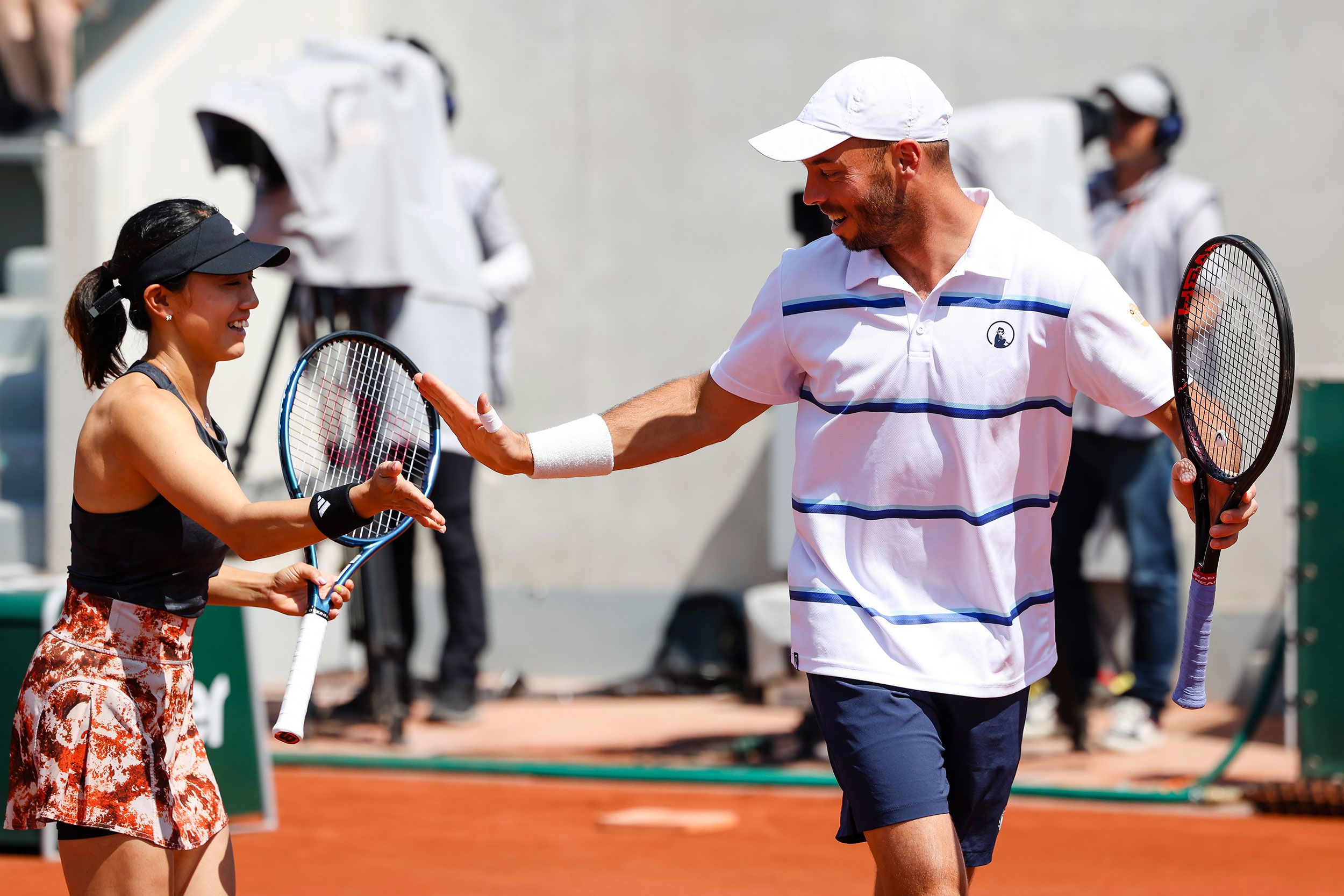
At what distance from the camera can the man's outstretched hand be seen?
321 centimetres

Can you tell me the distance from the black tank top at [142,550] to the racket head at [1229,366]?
169cm

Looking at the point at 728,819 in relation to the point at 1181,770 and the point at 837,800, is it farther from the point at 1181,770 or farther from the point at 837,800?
the point at 1181,770

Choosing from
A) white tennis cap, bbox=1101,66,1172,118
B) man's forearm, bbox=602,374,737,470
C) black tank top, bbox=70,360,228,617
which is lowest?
black tank top, bbox=70,360,228,617

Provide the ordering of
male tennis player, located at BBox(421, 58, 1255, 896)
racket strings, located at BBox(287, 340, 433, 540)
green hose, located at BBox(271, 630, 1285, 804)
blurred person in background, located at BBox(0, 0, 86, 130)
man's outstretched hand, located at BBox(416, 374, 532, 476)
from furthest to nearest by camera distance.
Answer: blurred person in background, located at BBox(0, 0, 86, 130), green hose, located at BBox(271, 630, 1285, 804), racket strings, located at BBox(287, 340, 433, 540), man's outstretched hand, located at BBox(416, 374, 532, 476), male tennis player, located at BBox(421, 58, 1255, 896)

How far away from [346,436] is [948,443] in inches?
63.0

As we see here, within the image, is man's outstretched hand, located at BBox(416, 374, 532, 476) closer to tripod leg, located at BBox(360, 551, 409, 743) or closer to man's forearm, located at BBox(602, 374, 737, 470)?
man's forearm, located at BBox(602, 374, 737, 470)

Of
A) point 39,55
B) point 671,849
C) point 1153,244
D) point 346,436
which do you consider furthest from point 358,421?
point 39,55

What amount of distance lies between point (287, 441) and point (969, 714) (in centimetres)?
132

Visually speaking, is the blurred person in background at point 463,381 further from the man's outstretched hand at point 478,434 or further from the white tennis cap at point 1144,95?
the man's outstretched hand at point 478,434

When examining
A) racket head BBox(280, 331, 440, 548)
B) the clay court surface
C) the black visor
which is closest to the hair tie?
the black visor

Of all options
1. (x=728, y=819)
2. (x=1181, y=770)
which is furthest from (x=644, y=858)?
(x=1181, y=770)

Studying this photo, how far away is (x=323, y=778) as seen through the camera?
20.7ft

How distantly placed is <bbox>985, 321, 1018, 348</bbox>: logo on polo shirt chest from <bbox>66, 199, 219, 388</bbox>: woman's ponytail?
1383mm

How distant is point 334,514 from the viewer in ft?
9.32
